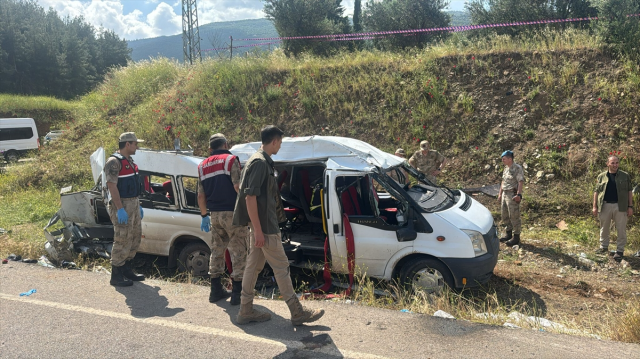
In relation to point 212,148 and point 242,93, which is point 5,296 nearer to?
point 212,148

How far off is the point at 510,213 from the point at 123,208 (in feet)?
20.7

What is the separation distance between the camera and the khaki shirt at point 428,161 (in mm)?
9523

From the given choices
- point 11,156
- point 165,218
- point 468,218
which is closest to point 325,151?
point 468,218

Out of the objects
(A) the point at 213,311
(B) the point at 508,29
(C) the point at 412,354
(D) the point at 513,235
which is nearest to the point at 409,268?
(C) the point at 412,354

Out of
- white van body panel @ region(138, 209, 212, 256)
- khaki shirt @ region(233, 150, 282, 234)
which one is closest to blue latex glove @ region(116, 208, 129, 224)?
white van body panel @ region(138, 209, 212, 256)

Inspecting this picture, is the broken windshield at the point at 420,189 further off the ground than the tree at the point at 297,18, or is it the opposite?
the tree at the point at 297,18

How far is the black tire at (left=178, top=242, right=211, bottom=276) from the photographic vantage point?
6.57 metres

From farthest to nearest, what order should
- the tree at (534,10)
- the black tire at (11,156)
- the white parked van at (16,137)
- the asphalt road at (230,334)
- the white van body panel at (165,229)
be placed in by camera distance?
the white parked van at (16,137)
the black tire at (11,156)
the tree at (534,10)
the white van body panel at (165,229)
the asphalt road at (230,334)

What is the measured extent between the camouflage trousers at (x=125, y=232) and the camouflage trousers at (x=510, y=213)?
242 inches

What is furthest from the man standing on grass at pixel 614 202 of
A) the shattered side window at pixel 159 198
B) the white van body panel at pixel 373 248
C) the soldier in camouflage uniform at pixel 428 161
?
the shattered side window at pixel 159 198

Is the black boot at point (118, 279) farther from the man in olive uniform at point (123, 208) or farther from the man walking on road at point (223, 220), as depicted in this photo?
the man walking on road at point (223, 220)

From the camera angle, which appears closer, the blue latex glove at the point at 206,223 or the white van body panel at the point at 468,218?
the white van body panel at the point at 468,218

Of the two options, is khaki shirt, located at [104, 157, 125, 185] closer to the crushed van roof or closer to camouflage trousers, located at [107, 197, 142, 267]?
camouflage trousers, located at [107, 197, 142, 267]

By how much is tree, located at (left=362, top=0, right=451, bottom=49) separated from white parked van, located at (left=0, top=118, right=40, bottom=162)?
19578 millimetres
